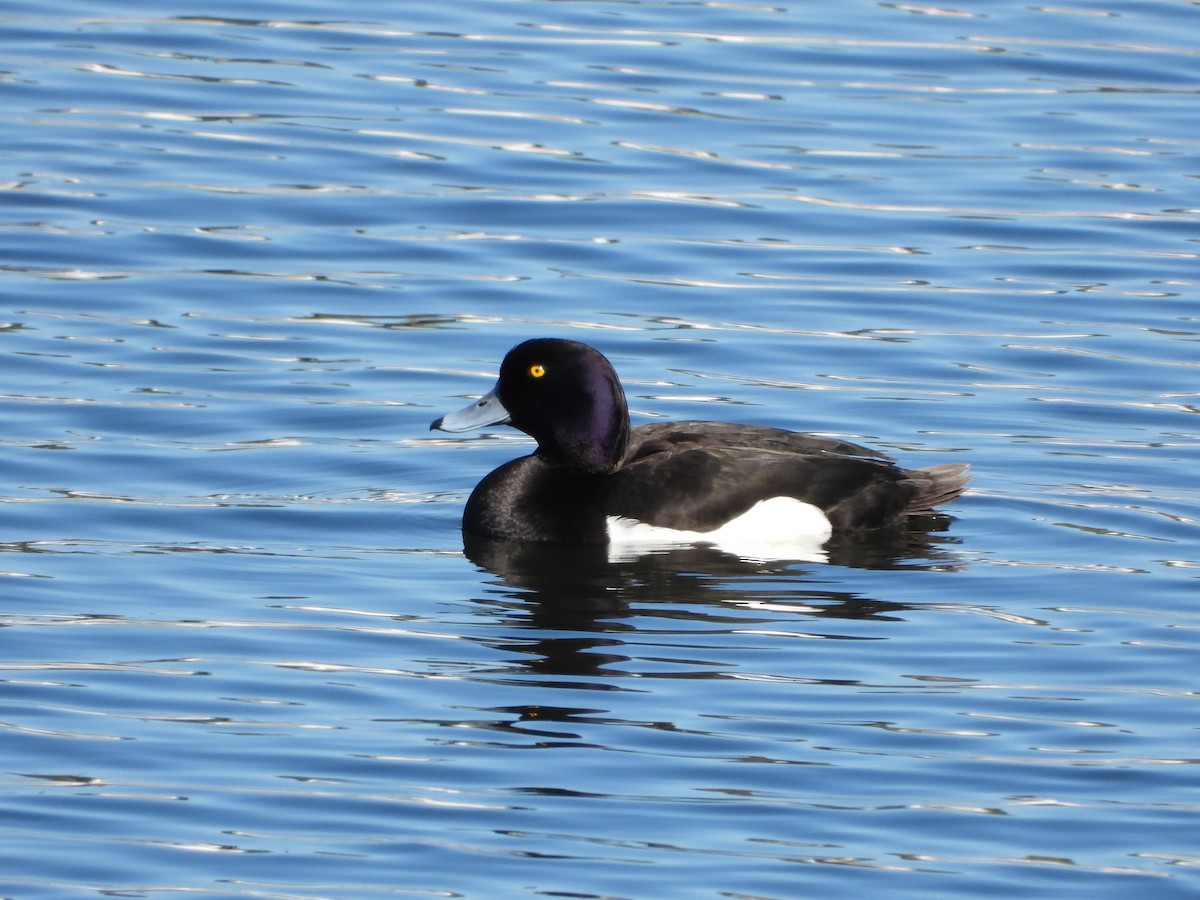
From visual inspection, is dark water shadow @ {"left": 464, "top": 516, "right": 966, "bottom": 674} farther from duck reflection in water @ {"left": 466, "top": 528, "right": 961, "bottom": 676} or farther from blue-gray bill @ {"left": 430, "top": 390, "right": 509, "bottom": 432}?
blue-gray bill @ {"left": 430, "top": 390, "right": 509, "bottom": 432}

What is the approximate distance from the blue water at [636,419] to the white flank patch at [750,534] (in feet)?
0.86

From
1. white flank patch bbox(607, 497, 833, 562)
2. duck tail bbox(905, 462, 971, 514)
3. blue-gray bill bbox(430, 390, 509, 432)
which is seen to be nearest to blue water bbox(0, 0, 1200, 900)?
duck tail bbox(905, 462, 971, 514)

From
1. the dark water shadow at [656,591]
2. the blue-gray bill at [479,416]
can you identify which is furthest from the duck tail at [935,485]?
the blue-gray bill at [479,416]

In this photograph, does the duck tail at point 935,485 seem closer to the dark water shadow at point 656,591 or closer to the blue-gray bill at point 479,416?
the dark water shadow at point 656,591

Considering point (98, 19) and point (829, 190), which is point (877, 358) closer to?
point (829, 190)

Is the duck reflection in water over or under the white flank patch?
under

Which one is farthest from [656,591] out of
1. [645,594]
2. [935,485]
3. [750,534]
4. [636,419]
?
[636,419]

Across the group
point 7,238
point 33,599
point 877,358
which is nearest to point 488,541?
point 33,599

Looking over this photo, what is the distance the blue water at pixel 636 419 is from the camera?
6.34m

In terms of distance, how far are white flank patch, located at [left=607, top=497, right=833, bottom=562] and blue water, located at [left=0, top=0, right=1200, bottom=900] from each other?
0.86ft

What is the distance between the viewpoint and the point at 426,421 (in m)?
10.9

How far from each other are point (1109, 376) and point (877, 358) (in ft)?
3.88

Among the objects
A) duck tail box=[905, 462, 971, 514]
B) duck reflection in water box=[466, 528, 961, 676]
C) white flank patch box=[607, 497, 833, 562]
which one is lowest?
Answer: duck reflection in water box=[466, 528, 961, 676]

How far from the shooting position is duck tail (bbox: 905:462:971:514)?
9.48 metres
